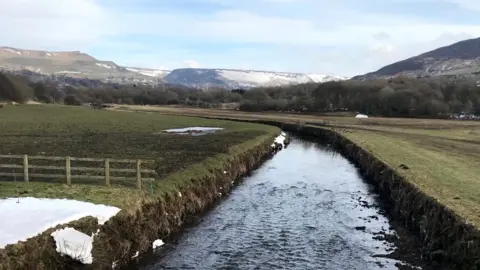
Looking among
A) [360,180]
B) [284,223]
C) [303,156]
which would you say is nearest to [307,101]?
[303,156]

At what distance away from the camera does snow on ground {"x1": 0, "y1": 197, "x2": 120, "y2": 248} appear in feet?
51.4

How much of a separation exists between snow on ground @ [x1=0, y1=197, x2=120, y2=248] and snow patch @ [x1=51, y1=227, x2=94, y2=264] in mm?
551

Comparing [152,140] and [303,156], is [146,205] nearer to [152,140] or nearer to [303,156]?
[152,140]

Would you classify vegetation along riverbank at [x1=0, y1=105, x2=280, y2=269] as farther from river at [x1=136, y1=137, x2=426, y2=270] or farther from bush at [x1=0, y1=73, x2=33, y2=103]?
bush at [x1=0, y1=73, x2=33, y2=103]

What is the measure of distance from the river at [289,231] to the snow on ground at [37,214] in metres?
2.95

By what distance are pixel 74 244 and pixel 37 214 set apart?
2542mm

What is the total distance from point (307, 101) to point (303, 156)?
12002 centimetres

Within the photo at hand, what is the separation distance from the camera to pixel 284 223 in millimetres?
25297

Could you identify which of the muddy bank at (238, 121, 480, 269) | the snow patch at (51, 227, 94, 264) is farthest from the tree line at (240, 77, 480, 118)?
the snow patch at (51, 227, 94, 264)

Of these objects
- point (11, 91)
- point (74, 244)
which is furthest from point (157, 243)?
point (11, 91)

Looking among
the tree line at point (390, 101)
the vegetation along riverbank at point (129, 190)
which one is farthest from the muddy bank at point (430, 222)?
the tree line at point (390, 101)

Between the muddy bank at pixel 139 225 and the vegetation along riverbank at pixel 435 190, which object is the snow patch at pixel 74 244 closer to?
the muddy bank at pixel 139 225

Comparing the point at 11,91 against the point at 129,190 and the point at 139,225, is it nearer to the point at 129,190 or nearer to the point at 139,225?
the point at 129,190

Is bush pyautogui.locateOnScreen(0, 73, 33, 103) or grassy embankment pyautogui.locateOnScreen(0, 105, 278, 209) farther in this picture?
bush pyautogui.locateOnScreen(0, 73, 33, 103)
